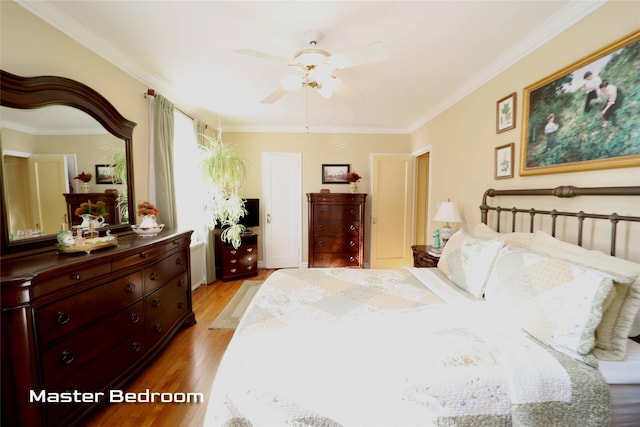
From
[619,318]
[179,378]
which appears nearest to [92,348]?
[179,378]

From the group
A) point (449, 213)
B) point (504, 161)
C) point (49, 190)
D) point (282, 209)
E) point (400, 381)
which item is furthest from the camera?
point (282, 209)

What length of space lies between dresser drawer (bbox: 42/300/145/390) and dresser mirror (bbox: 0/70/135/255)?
2.15 ft

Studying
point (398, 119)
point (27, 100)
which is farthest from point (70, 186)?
point (398, 119)

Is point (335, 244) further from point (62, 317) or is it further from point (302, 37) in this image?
point (62, 317)

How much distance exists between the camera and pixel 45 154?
162 centimetres

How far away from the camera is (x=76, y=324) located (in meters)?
1.36

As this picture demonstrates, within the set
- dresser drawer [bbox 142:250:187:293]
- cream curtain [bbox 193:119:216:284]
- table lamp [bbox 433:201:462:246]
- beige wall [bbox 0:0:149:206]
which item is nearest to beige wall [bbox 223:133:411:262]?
cream curtain [bbox 193:119:216:284]

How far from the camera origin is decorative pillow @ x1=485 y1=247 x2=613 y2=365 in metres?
1.02

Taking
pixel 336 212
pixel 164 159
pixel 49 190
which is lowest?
pixel 336 212

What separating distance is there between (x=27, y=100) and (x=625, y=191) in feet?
11.6

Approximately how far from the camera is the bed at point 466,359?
3.06 ft

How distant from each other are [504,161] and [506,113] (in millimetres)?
437

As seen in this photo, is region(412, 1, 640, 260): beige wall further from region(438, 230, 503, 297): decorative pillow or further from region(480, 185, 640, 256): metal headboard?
region(438, 230, 503, 297): decorative pillow

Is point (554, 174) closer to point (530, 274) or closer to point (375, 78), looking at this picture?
point (530, 274)
